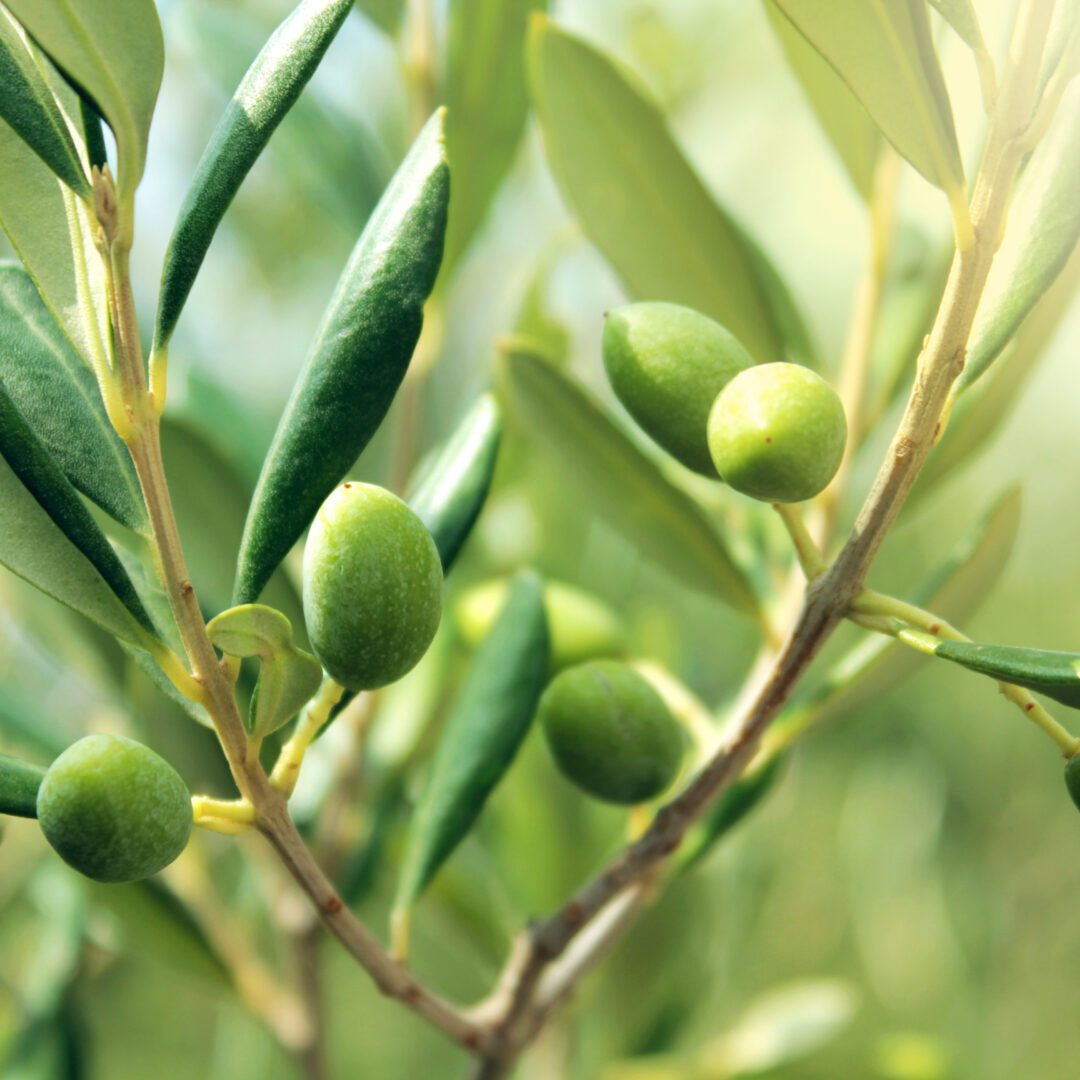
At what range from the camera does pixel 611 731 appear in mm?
775

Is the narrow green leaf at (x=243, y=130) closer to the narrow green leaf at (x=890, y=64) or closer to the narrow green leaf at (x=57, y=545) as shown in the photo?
the narrow green leaf at (x=57, y=545)

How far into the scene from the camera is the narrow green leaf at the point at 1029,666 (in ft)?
1.79

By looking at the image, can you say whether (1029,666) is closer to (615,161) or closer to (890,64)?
(890,64)

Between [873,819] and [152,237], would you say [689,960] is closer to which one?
[873,819]

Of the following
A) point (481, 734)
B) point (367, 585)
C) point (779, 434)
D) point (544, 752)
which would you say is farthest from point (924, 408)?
point (544, 752)

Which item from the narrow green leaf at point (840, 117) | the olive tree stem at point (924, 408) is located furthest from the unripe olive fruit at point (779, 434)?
the narrow green leaf at point (840, 117)

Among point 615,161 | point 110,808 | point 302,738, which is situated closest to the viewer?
point 110,808

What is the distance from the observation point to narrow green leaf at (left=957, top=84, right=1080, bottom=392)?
0.59 meters

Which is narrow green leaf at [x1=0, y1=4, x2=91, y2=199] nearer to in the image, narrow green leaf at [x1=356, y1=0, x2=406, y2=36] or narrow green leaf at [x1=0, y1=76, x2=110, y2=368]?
narrow green leaf at [x1=0, y1=76, x2=110, y2=368]

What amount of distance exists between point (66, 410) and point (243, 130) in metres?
0.17

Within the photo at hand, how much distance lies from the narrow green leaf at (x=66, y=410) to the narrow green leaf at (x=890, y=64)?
1.34 ft

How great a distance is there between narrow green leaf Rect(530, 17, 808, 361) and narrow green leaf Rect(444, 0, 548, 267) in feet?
0.77

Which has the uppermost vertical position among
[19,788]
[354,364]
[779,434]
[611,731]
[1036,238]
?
[1036,238]

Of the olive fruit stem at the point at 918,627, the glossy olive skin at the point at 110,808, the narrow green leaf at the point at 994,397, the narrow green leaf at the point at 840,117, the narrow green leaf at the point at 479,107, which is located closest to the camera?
the glossy olive skin at the point at 110,808
